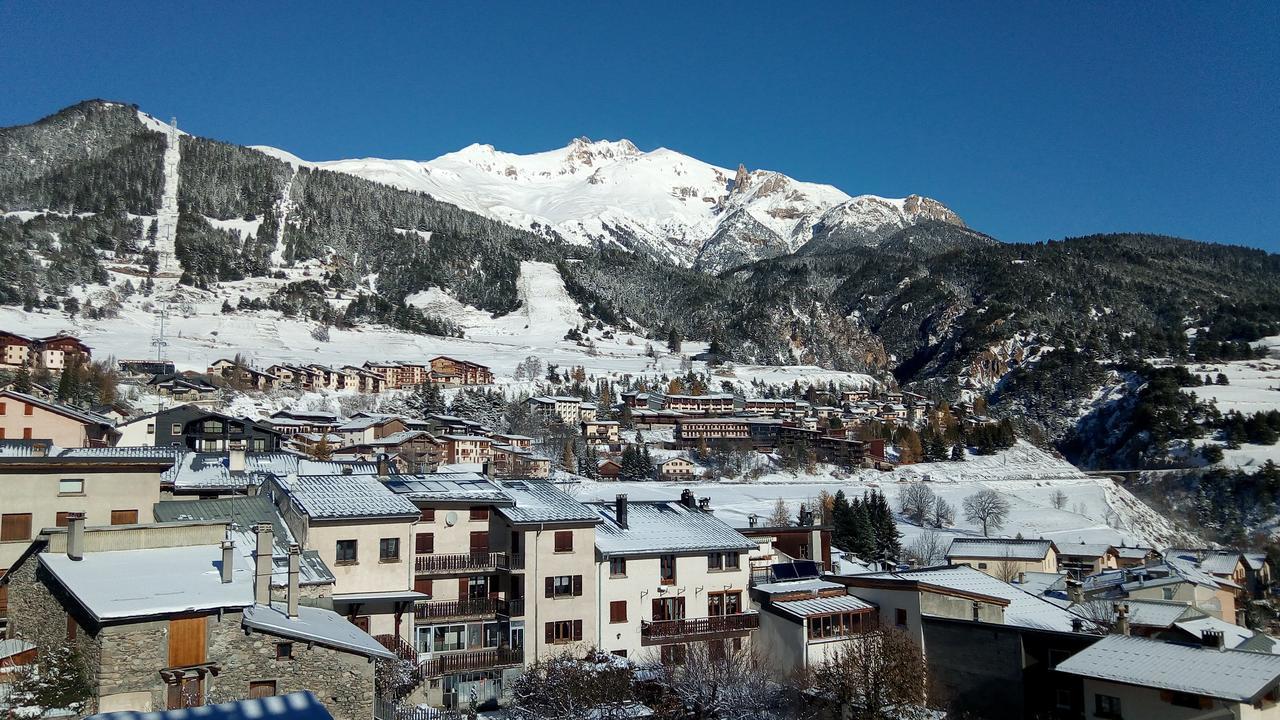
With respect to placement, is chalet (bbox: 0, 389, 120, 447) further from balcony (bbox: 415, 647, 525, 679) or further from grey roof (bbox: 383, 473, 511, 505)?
balcony (bbox: 415, 647, 525, 679)

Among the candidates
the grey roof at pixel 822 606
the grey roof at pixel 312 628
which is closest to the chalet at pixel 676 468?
the grey roof at pixel 822 606

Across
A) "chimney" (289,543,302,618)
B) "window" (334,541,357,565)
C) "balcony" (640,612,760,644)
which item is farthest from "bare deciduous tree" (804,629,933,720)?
"chimney" (289,543,302,618)

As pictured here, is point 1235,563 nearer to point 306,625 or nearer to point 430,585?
point 430,585

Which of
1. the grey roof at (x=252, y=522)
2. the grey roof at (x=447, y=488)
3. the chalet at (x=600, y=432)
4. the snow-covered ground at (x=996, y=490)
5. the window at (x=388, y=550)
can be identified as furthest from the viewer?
the chalet at (x=600, y=432)

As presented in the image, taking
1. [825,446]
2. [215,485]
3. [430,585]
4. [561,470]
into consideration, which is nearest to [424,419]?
[561,470]

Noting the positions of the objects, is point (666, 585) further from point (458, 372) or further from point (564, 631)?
point (458, 372)

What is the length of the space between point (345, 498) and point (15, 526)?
9.48 m

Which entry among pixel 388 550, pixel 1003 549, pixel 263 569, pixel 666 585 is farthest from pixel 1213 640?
pixel 1003 549

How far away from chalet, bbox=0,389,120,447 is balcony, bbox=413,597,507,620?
28.3 m

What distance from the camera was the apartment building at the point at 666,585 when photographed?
33.4 metres

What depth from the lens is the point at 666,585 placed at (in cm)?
3462

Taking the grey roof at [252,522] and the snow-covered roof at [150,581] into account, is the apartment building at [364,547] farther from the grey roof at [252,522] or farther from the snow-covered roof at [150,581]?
the snow-covered roof at [150,581]

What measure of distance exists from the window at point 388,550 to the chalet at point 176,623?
20.9 feet

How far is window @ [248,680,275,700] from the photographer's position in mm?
18781
